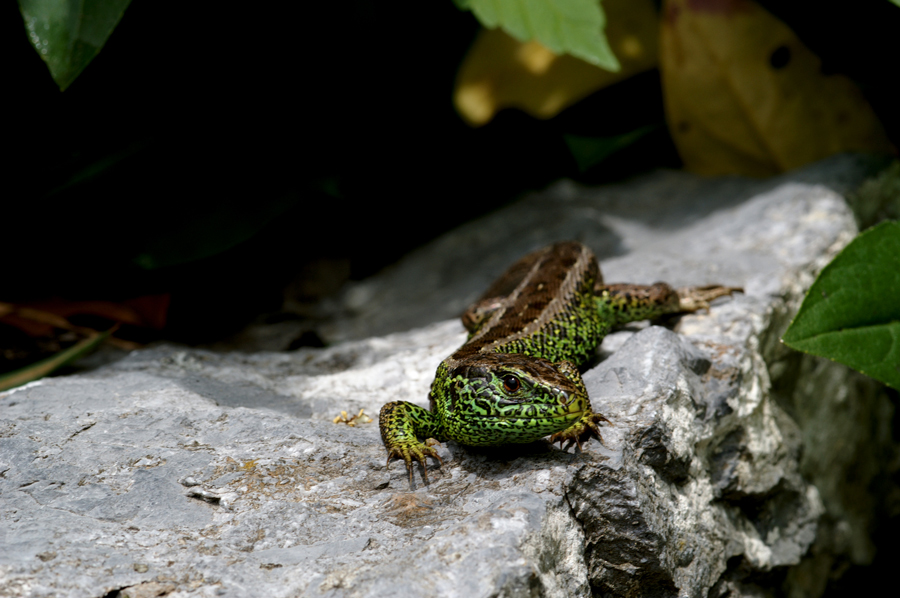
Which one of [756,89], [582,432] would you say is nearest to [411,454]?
[582,432]

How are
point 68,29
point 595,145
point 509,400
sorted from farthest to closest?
point 595,145 < point 68,29 < point 509,400

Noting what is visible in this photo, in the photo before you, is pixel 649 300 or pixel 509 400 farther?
pixel 649 300

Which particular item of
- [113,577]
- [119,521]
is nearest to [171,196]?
[119,521]

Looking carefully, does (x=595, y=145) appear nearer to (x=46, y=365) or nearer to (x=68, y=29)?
(x=68, y=29)

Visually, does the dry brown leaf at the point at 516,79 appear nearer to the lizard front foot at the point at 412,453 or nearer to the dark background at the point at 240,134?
the dark background at the point at 240,134

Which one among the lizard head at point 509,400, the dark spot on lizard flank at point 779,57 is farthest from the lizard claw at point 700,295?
the dark spot on lizard flank at point 779,57

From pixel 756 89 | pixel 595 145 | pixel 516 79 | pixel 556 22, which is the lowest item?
pixel 595 145

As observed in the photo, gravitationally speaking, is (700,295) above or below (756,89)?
below
